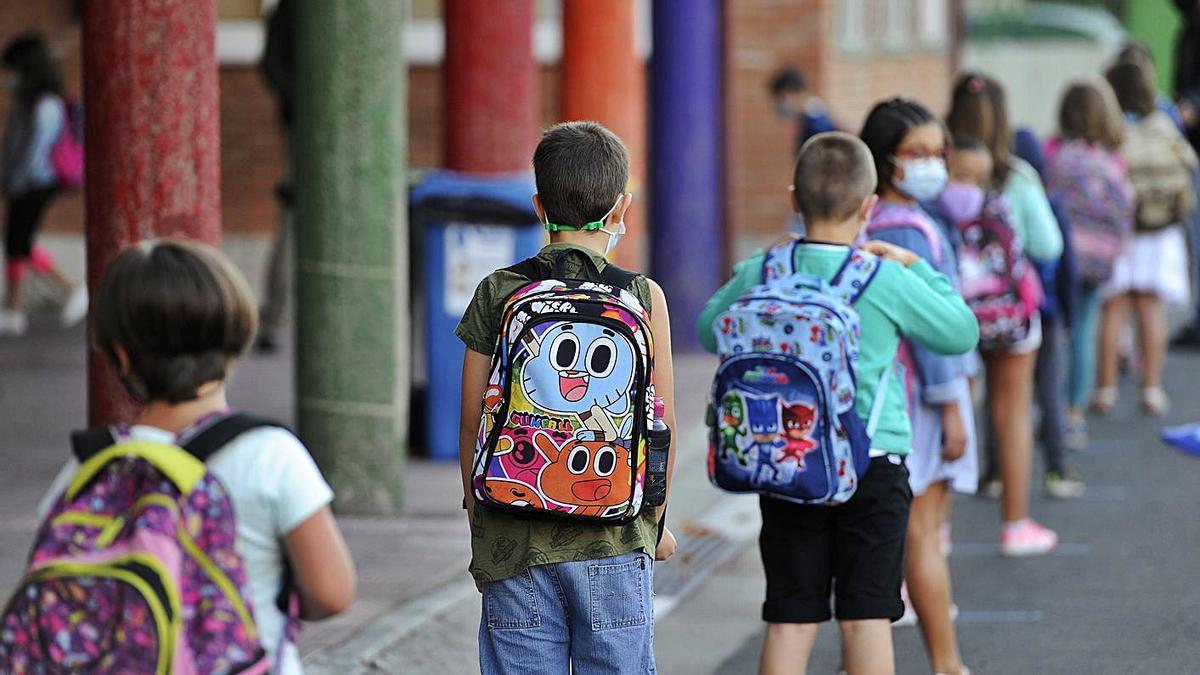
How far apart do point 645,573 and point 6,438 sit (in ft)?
22.0

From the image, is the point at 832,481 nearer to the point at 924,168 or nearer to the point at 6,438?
the point at 924,168

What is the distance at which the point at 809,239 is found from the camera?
4953 mm

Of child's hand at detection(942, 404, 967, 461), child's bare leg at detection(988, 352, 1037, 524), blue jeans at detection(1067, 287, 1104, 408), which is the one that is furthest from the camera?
blue jeans at detection(1067, 287, 1104, 408)

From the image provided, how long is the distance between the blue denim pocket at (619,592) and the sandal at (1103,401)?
836 centimetres

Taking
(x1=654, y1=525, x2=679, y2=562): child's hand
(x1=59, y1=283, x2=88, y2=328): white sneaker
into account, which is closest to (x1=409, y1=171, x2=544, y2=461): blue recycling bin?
(x1=654, y1=525, x2=679, y2=562): child's hand

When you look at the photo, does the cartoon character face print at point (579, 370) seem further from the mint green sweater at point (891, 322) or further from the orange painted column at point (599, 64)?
the orange painted column at point (599, 64)

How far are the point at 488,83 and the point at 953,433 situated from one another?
4.11 metres

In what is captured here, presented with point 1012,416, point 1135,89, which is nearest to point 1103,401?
point 1135,89

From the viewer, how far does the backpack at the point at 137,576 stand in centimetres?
290

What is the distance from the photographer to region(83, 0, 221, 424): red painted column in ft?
19.1

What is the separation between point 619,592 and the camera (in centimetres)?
397

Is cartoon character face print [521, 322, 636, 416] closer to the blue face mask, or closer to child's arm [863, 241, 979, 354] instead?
child's arm [863, 241, 979, 354]

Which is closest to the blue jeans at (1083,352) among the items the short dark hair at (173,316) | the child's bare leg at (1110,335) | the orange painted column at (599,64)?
the child's bare leg at (1110,335)

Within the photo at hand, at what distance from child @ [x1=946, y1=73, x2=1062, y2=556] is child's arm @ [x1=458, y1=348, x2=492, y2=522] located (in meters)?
3.83
